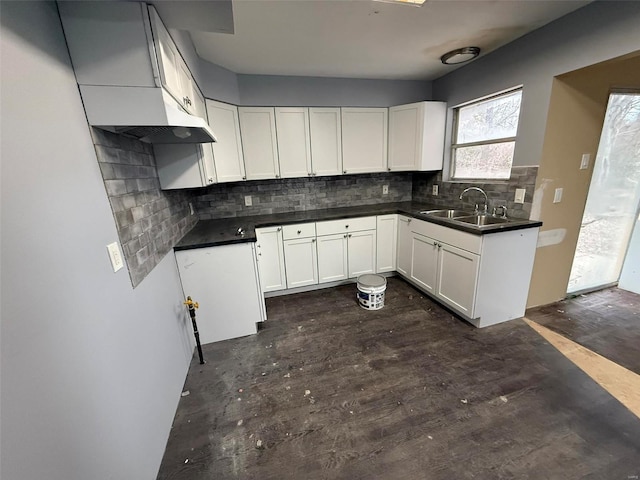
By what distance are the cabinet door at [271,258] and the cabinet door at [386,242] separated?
119 cm

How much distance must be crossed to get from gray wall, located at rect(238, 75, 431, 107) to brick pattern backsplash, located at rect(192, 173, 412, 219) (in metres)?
0.87

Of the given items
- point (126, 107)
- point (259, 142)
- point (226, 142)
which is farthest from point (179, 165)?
point (259, 142)

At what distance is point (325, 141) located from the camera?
9.77 ft

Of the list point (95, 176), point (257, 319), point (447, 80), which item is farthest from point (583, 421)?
point (447, 80)

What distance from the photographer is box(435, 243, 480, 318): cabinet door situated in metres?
2.16

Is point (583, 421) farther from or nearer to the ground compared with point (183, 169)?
nearer to the ground

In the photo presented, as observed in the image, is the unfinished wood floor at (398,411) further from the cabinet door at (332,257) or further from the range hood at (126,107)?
the range hood at (126,107)

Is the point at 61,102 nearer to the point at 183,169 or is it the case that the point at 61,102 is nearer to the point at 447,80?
the point at 183,169

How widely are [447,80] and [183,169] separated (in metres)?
3.01

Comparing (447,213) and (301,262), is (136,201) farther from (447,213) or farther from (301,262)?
(447,213)

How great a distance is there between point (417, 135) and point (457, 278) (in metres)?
1.71

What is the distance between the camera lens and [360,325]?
2.38 metres

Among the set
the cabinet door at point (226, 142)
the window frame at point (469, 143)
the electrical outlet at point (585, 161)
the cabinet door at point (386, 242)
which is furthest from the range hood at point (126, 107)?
the electrical outlet at point (585, 161)

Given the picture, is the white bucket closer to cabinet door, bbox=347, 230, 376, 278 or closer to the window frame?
cabinet door, bbox=347, 230, 376, 278
